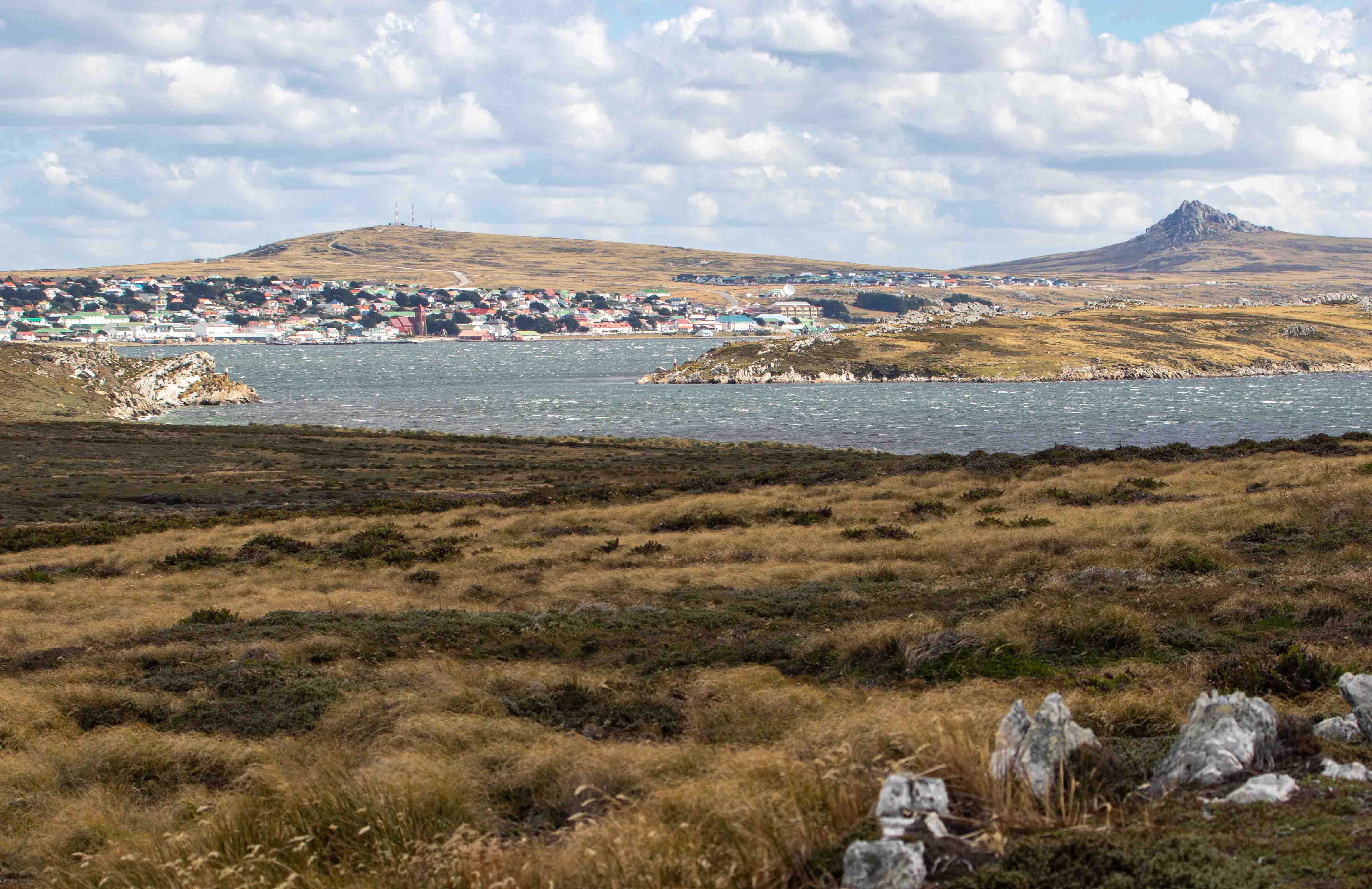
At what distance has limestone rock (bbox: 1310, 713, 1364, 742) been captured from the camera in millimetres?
8688

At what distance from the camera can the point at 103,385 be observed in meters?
109

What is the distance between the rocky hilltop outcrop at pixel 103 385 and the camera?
3644 inches

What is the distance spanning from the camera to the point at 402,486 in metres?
48.5

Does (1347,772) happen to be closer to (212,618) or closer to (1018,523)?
(212,618)

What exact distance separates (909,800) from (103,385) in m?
118

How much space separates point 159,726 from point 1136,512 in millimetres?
22353

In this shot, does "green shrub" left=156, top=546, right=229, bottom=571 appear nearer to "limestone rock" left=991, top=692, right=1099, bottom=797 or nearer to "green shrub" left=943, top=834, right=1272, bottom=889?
"limestone rock" left=991, top=692, right=1099, bottom=797

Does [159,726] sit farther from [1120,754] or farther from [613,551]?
[613,551]

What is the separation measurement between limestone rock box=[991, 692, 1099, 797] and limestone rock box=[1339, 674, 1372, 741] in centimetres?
238

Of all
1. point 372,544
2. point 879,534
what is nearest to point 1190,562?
point 879,534

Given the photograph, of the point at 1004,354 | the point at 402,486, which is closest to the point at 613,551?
the point at 402,486

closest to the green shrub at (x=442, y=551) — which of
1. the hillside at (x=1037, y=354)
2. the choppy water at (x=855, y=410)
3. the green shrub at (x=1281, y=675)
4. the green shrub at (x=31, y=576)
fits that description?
the green shrub at (x=31, y=576)

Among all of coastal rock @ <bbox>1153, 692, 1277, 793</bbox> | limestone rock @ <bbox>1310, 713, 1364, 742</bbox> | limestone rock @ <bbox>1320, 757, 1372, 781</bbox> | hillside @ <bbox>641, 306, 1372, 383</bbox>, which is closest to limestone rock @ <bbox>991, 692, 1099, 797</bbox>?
coastal rock @ <bbox>1153, 692, 1277, 793</bbox>

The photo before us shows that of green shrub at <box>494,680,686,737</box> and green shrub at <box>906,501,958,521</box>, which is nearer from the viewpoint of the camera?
green shrub at <box>494,680,686,737</box>
